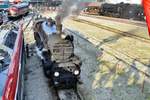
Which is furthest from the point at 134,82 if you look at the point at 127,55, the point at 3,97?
the point at 3,97

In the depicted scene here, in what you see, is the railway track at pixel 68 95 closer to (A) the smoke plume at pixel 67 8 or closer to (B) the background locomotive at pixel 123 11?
(A) the smoke plume at pixel 67 8

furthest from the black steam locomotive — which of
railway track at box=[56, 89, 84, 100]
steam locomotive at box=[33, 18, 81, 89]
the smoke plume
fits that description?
railway track at box=[56, 89, 84, 100]

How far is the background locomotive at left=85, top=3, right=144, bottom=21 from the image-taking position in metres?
38.2

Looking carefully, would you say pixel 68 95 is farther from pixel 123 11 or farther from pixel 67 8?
pixel 123 11

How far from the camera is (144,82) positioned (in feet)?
36.6

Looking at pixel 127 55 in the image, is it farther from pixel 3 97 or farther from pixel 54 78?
pixel 3 97

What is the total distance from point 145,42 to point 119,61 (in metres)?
7.25

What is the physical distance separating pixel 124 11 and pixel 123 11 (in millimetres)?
133

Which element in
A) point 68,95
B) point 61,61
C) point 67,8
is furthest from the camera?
point 67,8

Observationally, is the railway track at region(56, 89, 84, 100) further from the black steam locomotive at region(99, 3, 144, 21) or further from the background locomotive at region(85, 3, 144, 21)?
the black steam locomotive at region(99, 3, 144, 21)

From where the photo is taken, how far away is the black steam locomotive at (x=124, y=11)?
38.2m

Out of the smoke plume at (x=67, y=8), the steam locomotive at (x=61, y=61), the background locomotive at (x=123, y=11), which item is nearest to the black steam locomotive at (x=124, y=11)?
the background locomotive at (x=123, y=11)

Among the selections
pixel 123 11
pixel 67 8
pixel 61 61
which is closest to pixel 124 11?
pixel 123 11

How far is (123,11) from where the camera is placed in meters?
42.5
